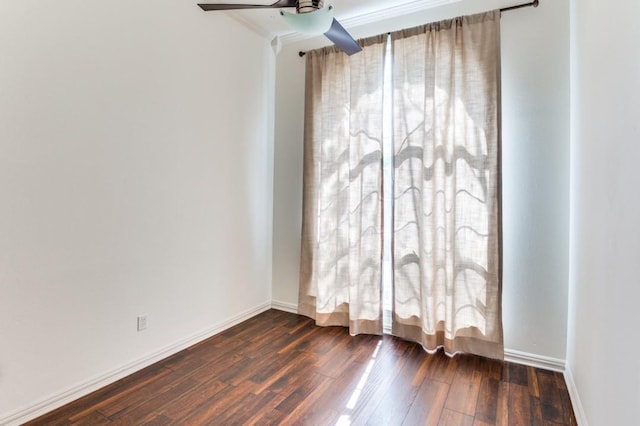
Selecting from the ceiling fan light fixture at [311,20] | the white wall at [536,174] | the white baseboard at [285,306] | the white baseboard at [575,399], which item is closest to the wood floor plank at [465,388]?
the white wall at [536,174]

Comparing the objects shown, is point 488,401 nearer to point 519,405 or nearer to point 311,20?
point 519,405

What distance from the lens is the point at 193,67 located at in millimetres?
2611

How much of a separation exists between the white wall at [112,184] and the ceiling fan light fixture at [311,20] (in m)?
1.21

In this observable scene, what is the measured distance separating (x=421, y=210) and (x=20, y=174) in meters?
2.58

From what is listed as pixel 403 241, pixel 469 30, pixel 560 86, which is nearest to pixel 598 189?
pixel 560 86

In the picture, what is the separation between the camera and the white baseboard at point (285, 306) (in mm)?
3439

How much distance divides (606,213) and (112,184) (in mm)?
2673

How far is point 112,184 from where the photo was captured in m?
2.08

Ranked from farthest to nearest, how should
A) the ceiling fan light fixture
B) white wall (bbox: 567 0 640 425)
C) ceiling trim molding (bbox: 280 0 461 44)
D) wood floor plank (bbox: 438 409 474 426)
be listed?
1. ceiling trim molding (bbox: 280 0 461 44)
2. wood floor plank (bbox: 438 409 474 426)
3. the ceiling fan light fixture
4. white wall (bbox: 567 0 640 425)

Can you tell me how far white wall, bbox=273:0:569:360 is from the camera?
7.50ft

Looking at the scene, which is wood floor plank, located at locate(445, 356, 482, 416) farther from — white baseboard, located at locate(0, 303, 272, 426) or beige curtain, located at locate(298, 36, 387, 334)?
white baseboard, located at locate(0, 303, 272, 426)

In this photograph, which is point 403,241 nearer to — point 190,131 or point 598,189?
point 598,189

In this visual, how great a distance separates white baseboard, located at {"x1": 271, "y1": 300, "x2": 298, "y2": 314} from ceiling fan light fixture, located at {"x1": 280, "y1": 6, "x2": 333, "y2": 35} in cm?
260

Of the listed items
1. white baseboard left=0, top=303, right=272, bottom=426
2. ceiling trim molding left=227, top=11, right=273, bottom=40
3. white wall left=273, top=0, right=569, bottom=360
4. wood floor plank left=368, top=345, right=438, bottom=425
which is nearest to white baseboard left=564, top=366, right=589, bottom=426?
white wall left=273, top=0, right=569, bottom=360
